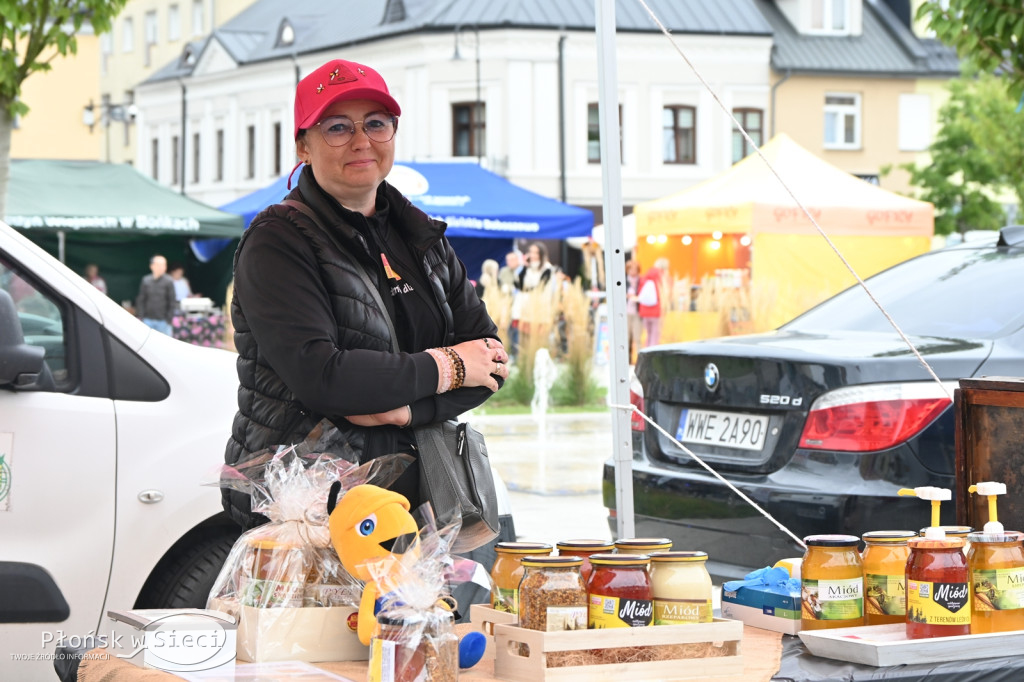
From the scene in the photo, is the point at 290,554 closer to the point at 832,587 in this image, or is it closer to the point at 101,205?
the point at 832,587

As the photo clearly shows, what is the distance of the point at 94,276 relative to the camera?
24922 mm

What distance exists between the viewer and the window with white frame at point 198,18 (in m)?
60.6

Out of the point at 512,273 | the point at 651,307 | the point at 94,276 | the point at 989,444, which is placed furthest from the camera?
the point at 94,276

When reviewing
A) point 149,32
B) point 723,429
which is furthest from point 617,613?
point 149,32

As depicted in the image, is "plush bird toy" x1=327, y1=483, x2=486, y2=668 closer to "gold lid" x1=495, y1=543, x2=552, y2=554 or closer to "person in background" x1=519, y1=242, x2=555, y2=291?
"gold lid" x1=495, y1=543, x2=552, y2=554

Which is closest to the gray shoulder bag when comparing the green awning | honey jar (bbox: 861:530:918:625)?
honey jar (bbox: 861:530:918:625)

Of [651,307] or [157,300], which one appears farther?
[651,307]

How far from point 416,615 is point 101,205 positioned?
21.8 meters

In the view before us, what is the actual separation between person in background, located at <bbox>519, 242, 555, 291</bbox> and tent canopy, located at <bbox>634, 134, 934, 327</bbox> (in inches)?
126

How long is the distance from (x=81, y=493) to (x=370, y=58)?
141 feet

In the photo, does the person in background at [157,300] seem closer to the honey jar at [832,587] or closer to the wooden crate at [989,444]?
the wooden crate at [989,444]

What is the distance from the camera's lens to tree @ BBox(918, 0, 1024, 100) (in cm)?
915

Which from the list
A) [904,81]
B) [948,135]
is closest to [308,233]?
[948,135]

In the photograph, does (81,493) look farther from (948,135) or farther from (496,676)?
(948,135)
